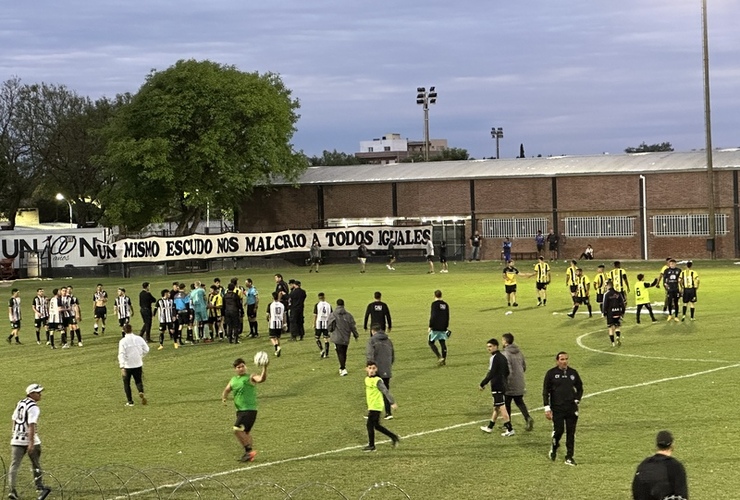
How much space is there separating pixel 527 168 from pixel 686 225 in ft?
40.2

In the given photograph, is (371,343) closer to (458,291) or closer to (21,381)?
(21,381)

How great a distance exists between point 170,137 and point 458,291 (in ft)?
104

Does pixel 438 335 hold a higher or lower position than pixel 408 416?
higher

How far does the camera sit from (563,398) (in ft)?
52.3

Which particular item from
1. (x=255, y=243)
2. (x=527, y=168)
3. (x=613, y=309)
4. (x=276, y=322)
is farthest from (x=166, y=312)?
(x=527, y=168)

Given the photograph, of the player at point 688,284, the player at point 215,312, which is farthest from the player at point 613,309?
the player at point 215,312

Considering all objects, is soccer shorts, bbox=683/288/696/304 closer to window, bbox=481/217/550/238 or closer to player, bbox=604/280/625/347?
player, bbox=604/280/625/347

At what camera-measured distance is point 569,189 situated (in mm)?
70625

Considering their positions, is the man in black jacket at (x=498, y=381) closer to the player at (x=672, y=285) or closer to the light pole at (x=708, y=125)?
the player at (x=672, y=285)

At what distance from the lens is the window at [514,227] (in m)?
71.0

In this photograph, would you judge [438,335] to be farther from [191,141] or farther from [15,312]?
[191,141]

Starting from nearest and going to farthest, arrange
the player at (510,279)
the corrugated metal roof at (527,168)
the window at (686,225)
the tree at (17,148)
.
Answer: the player at (510,279)
the window at (686,225)
the corrugated metal roof at (527,168)
the tree at (17,148)

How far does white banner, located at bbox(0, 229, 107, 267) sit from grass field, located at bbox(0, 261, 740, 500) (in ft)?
98.2

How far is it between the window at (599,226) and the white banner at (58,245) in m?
30.9
